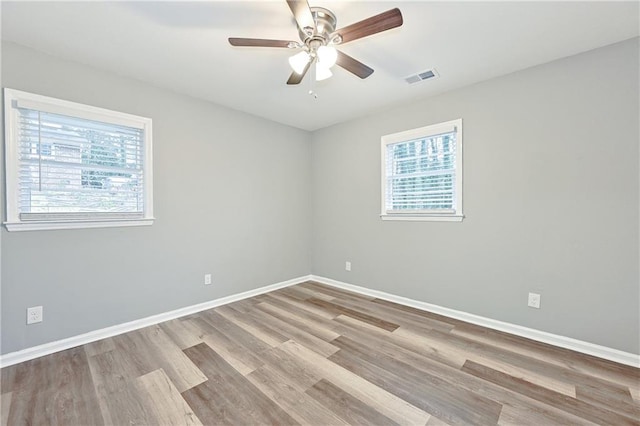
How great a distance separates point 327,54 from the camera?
1.78 metres

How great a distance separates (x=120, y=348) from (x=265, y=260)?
192 cm

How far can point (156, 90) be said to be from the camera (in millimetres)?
2859

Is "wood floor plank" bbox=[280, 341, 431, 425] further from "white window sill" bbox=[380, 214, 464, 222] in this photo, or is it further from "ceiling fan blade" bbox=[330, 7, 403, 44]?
"ceiling fan blade" bbox=[330, 7, 403, 44]

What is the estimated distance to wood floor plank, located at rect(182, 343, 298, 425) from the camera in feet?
5.09

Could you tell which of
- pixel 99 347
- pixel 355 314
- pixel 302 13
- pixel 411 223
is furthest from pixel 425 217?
pixel 99 347

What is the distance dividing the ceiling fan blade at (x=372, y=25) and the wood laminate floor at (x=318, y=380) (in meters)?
2.30

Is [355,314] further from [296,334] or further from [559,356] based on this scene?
[559,356]

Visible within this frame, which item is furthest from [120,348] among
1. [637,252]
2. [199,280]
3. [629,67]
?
[629,67]

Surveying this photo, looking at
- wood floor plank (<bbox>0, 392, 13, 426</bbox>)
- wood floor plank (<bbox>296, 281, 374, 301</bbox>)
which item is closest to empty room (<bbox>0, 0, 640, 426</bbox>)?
wood floor plank (<bbox>0, 392, 13, 426</bbox>)

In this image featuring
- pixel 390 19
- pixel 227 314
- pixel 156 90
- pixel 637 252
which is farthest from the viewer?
pixel 227 314

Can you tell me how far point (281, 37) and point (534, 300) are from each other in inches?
128

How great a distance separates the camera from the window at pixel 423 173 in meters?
2.99

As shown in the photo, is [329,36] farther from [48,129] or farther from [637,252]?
[637,252]

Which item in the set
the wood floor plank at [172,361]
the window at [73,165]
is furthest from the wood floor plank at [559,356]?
the window at [73,165]
